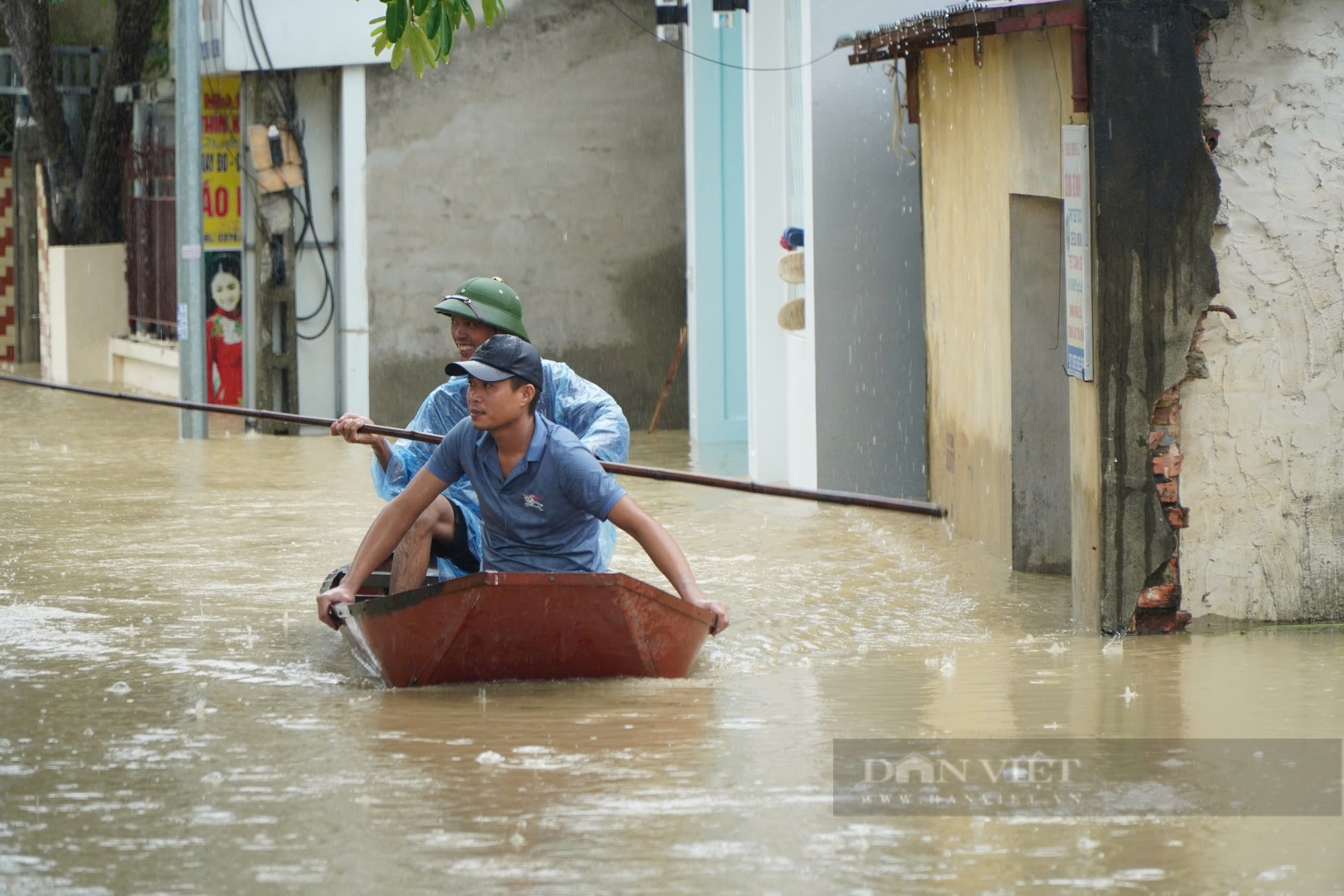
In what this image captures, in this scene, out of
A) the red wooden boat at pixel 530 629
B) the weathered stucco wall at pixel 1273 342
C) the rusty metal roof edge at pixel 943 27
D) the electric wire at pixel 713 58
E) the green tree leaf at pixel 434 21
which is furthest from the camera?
the electric wire at pixel 713 58

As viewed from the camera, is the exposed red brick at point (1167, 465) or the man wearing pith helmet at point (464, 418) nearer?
the man wearing pith helmet at point (464, 418)

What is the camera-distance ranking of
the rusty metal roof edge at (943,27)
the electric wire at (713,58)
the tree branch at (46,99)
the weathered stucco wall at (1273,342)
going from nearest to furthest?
the weathered stucco wall at (1273,342) < the rusty metal roof edge at (943,27) < the electric wire at (713,58) < the tree branch at (46,99)

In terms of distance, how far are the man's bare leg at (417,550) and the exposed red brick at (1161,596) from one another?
9.74ft

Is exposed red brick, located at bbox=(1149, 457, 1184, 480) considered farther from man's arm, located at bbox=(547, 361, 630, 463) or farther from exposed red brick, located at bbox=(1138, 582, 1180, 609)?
man's arm, located at bbox=(547, 361, 630, 463)

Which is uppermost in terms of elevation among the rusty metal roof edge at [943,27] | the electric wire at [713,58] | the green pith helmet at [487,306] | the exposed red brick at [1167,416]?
the electric wire at [713,58]

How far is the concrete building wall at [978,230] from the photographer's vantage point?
378 inches

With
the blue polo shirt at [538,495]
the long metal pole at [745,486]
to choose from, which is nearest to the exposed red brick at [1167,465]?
the long metal pole at [745,486]

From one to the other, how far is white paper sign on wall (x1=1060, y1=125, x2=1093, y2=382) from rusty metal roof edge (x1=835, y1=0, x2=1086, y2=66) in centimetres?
51

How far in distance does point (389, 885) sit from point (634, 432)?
44.8 ft

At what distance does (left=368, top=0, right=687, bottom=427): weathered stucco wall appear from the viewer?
17922 millimetres

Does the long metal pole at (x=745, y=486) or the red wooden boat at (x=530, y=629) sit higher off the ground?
the long metal pole at (x=745, y=486)

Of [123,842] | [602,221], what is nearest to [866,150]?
[602,221]

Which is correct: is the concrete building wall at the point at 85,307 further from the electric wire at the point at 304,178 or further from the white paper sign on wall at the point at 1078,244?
the white paper sign on wall at the point at 1078,244

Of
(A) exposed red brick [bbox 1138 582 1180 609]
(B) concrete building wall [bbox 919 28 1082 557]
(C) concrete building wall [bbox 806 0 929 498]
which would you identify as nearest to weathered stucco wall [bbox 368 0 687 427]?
(C) concrete building wall [bbox 806 0 929 498]
